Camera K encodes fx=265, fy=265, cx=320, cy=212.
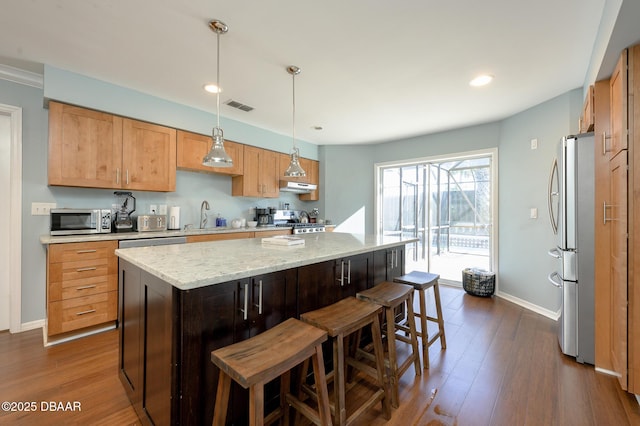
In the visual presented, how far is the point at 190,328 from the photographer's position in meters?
1.11

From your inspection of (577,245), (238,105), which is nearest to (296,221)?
(238,105)

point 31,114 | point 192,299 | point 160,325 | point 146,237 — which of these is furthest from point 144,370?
point 31,114

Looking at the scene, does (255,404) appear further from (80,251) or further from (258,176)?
(258,176)

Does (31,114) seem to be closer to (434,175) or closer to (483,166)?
(434,175)

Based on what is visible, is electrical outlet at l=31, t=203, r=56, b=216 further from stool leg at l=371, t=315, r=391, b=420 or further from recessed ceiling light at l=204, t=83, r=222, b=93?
stool leg at l=371, t=315, r=391, b=420

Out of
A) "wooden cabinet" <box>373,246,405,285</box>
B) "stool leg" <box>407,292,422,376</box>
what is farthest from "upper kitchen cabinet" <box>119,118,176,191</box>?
"stool leg" <box>407,292,422,376</box>

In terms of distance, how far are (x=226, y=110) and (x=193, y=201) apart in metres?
1.34

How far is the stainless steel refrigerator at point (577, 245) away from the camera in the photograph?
203 cm

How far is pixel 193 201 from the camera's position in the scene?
3754mm

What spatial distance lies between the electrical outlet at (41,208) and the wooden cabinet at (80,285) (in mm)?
680

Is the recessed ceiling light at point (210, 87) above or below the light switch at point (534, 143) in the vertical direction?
above

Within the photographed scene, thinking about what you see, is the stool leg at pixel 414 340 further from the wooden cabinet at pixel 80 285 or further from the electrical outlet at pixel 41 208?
the electrical outlet at pixel 41 208

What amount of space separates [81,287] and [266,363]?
96.0 inches

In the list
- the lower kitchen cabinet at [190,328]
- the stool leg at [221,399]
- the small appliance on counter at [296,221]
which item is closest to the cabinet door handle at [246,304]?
the lower kitchen cabinet at [190,328]
